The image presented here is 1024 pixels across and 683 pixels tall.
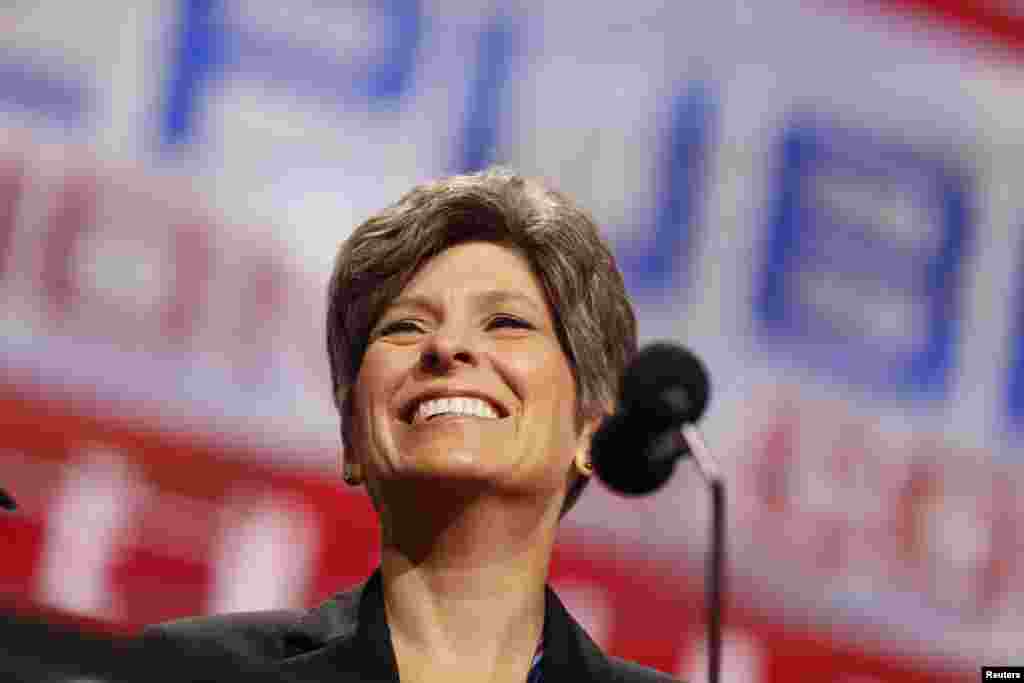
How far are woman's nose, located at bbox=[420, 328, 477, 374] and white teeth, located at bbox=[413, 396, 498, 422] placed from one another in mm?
43

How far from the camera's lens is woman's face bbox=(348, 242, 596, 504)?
6.41 feet

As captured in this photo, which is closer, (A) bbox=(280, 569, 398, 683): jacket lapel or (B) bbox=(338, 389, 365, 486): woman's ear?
(A) bbox=(280, 569, 398, 683): jacket lapel

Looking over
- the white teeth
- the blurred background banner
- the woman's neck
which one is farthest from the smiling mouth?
the blurred background banner

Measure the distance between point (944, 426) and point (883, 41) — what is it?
856 millimetres

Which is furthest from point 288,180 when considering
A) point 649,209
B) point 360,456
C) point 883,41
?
point 883,41

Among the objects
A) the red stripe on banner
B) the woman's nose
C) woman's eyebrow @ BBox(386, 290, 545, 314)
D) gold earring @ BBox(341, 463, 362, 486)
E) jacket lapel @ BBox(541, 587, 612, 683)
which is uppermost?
the red stripe on banner

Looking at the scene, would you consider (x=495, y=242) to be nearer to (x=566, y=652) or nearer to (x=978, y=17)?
(x=566, y=652)

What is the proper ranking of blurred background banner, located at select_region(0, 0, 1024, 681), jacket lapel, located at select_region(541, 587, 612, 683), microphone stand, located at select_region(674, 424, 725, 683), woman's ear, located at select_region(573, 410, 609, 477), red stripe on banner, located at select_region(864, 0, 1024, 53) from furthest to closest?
1. red stripe on banner, located at select_region(864, 0, 1024, 53)
2. blurred background banner, located at select_region(0, 0, 1024, 681)
3. woman's ear, located at select_region(573, 410, 609, 477)
4. jacket lapel, located at select_region(541, 587, 612, 683)
5. microphone stand, located at select_region(674, 424, 725, 683)

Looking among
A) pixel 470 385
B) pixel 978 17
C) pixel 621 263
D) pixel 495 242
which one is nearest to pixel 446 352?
pixel 470 385

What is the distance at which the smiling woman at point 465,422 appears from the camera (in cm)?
195

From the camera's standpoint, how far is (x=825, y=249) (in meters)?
3.31

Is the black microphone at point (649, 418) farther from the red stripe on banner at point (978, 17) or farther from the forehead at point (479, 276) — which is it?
the red stripe on banner at point (978, 17)

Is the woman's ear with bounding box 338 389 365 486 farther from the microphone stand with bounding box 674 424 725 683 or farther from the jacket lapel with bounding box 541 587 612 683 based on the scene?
the microphone stand with bounding box 674 424 725 683

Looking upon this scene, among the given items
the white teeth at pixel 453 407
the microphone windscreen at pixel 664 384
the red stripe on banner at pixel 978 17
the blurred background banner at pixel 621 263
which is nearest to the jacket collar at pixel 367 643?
the white teeth at pixel 453 407
